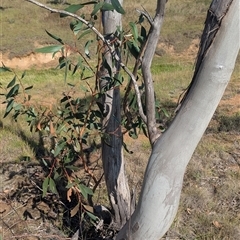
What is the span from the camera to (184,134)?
1921mm

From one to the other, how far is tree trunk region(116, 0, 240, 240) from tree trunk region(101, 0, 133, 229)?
859 millimetres

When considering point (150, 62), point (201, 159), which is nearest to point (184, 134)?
point (150, 62)

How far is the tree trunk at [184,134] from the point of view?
176 centimetres

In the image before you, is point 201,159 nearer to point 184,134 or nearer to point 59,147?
point 59,147

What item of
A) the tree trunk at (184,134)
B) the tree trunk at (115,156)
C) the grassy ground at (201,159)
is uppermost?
the tree trunk at (184,134)

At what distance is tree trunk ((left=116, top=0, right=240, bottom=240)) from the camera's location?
1.76m

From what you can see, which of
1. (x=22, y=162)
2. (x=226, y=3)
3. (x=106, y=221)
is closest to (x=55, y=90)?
(x=22, y=162)

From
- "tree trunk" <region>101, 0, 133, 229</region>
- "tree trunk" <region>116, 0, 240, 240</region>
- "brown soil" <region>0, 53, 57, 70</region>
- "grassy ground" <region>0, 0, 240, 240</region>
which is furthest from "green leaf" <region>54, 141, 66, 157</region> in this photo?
"brown soil" <region>0, 53, 57, 70</region>

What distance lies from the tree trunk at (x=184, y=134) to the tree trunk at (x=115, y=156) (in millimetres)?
859

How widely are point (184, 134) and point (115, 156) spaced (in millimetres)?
1181

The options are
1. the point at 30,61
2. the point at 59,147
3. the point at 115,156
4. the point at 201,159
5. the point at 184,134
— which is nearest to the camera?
the point at 184,134

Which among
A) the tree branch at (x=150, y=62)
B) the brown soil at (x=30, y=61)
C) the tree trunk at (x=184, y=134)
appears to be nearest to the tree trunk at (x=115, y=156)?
the tree branch at (x=150, y=62)

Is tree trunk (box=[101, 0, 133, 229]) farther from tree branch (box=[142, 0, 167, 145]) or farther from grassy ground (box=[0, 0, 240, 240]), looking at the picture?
tree branch (box=[142, 0, 167, 145])

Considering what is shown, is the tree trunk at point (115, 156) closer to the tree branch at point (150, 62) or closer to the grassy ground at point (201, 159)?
the grassy ground at point (201, 159)
